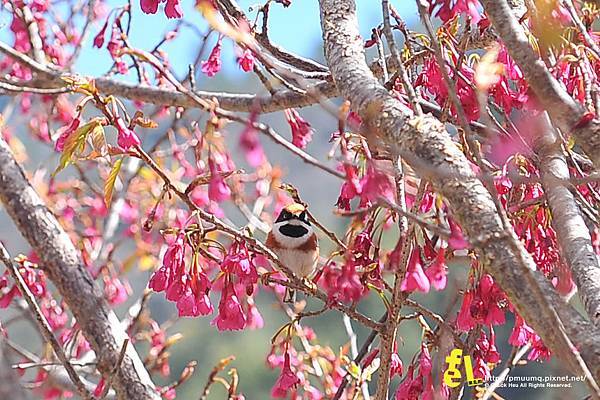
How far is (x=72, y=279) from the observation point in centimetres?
210

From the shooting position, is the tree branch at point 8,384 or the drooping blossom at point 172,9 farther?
the drooping blossom at point 172,9

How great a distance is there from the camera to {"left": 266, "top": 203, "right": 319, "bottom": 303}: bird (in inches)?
100

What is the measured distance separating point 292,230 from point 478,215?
1.68 metres

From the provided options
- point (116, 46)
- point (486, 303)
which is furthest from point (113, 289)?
point (486, 303)

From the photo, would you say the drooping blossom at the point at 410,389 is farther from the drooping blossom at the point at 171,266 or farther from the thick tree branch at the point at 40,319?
the thick tree branch at the point at 40,319

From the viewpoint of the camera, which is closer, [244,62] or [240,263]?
[240,263]

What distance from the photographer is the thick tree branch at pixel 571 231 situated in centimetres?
106

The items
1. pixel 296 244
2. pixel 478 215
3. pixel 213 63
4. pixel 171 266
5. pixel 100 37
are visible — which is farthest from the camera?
pixel 100 37

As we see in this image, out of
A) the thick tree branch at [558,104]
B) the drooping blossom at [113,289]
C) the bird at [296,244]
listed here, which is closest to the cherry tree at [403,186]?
the thick tree branch at [558,104]

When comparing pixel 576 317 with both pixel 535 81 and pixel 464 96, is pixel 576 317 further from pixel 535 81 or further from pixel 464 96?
pixel 464 96

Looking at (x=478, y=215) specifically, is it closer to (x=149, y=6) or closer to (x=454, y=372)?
(x=454, y=372)

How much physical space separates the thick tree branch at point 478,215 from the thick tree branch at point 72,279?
1075 millimetres

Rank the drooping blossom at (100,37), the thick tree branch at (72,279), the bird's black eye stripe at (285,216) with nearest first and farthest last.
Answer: the thick tree branch at (72,279) < the bird's black eye stripe at (285,216) < the drooping blossom at (100,37)

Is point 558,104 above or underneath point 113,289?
underneath
